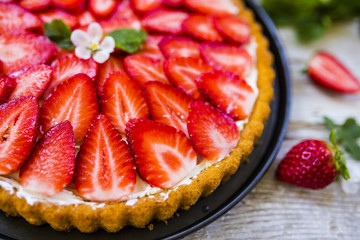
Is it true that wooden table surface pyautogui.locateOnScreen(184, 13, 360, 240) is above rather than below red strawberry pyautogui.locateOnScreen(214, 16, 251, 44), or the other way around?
below

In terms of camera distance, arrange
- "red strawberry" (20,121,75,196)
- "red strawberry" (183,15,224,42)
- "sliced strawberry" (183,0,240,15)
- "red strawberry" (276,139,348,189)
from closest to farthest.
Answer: "red strawberry" (20,121,75,196) < "red strawberry" (276,139,348,189) < "red strawberry" (183,15,224,42) < "sliced strawberry" (183,0,240,15)

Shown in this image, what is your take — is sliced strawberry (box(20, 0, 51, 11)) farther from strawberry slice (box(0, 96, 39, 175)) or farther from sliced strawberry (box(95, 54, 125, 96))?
strawberry slice (box(0, 96, 39, 175))

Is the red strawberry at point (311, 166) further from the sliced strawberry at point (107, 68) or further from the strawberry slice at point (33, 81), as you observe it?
the strawberry slice at point (33, 81)

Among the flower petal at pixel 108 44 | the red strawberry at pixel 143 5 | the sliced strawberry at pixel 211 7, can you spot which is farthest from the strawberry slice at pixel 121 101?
the sliced strawberry at pixel 211 7

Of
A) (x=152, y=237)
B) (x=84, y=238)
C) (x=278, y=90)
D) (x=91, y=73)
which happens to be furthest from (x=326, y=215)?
(x=91, y=73)

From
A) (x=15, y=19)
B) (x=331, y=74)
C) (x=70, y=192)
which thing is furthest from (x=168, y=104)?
(x=331, y=74)

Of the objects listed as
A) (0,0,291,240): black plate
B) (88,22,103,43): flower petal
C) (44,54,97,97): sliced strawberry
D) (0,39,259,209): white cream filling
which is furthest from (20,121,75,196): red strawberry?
(88,22,103,43): flower petal

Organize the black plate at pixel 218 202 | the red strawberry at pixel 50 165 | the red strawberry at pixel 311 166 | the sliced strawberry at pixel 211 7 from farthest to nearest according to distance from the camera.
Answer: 1. the sliced strawberry at pixel 211 7
2. the red strawberry at pixel 311 166
3. the black plate at pixel 218 202
4. the red strawberry at pixel 50 165
